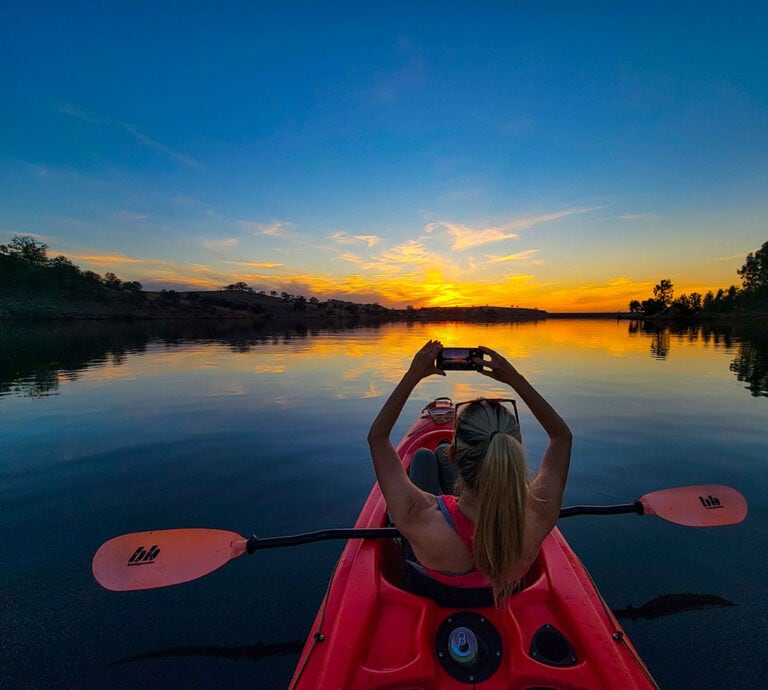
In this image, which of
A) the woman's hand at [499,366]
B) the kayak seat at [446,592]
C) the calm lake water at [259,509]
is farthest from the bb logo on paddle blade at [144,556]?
the woman's hand at [499,366]

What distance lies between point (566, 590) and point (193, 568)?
11.7 feet

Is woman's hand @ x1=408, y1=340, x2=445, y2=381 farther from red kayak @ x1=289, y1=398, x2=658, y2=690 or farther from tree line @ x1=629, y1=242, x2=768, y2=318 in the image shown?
tree line @ x1=629, y1=242, x2=768, y2=318

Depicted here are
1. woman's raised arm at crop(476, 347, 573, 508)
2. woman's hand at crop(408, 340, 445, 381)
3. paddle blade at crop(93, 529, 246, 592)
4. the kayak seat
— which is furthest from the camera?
paddle blade at crop(93, 529, 246, 592)

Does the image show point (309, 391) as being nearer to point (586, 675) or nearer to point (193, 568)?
point (193, 568)

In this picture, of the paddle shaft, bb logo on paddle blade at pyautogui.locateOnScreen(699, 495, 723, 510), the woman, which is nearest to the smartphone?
the woman

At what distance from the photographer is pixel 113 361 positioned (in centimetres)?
2180

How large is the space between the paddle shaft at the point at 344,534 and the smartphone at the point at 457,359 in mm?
1752

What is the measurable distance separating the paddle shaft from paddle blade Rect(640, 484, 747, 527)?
0.96ft

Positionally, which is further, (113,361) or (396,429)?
(113,361)

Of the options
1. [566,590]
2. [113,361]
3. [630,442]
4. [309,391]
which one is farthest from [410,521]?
[113,361]

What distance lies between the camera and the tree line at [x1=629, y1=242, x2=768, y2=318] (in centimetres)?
11525

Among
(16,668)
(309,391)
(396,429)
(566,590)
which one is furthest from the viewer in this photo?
(309,391)

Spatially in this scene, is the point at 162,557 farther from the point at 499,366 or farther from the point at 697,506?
the point at 697,506

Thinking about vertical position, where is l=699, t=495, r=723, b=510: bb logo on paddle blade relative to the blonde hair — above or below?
below
